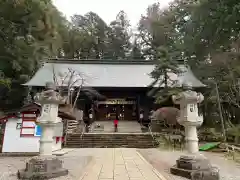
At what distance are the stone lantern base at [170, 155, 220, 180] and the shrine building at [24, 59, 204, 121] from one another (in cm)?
1444

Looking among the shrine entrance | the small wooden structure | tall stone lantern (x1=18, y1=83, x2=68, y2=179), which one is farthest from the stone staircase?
tall stone lantern (x1=18, y1=83, x2=68, y2=179)

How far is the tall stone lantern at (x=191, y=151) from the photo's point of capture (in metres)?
5.25

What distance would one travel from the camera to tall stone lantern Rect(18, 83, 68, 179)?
5371 mm

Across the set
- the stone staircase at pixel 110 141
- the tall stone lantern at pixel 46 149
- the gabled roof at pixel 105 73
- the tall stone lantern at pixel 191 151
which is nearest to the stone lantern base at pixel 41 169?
the tall stone lantern at pixel 46 149

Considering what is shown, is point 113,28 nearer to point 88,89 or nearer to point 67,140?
point 88,89

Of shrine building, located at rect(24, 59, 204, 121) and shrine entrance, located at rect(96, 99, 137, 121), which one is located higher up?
shrine building, located at rect(24, 59, 204, 121)

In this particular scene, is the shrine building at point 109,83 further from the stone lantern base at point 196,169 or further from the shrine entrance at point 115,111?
the stone lantern base at point 196,169

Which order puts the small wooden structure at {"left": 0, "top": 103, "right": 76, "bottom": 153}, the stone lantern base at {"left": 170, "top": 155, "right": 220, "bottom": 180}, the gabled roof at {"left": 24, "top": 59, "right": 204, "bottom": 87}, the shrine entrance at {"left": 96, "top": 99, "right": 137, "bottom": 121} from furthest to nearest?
the shrine entrance at {"left": 96, "top": 99, "right": 137, "bottom": 121} → the gabled roof at {"left": 24, "top": 59, "right": 204, "bottom": 87} → the small wooden structure at {"left": 0, "top": 103, "right": 76, "bottom": 153} → the stone lantern base at {"left": 170, "top": 155, "right": 220, "bottom": 180}

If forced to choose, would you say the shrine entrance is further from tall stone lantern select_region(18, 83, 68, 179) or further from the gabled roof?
tall stone lantern select_region(18, 83, 68, 179)

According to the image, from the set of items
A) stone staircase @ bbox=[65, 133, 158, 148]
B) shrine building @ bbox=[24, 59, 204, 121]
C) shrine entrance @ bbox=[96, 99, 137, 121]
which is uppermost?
shrine building @ bbox=[24, 59, 204, 121]

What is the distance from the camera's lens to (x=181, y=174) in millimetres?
5637

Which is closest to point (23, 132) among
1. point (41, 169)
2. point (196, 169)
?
point (41, 169)

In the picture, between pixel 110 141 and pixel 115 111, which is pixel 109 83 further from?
pixel 110 141

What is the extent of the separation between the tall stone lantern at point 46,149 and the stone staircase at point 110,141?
8.65 metres
